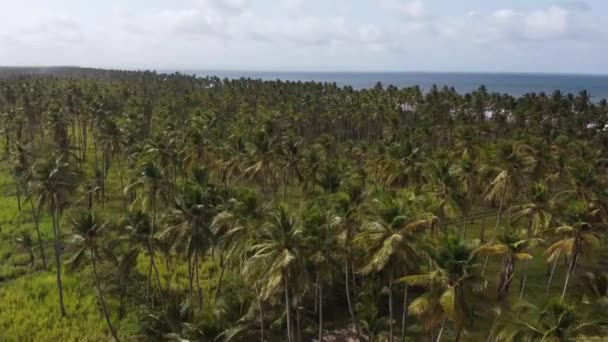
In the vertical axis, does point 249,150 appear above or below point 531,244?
above

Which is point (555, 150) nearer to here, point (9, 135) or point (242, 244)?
point (242, 244)

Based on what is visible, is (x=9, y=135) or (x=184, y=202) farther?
(x=9, y=135)

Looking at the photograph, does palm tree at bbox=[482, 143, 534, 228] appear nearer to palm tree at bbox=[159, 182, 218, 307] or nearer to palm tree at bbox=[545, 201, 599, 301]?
palm tree at bbox=[545, 201, 599, 301]

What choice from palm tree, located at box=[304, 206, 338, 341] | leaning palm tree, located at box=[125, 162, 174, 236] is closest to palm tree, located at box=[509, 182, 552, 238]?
palm tree, located at box=[304, 206, 338, 341]

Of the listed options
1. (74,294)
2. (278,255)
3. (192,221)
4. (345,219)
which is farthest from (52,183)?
(345,219)

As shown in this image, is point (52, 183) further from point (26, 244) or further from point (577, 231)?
point (577, 231)

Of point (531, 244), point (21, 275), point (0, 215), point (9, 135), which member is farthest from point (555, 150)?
point (9, 135)
